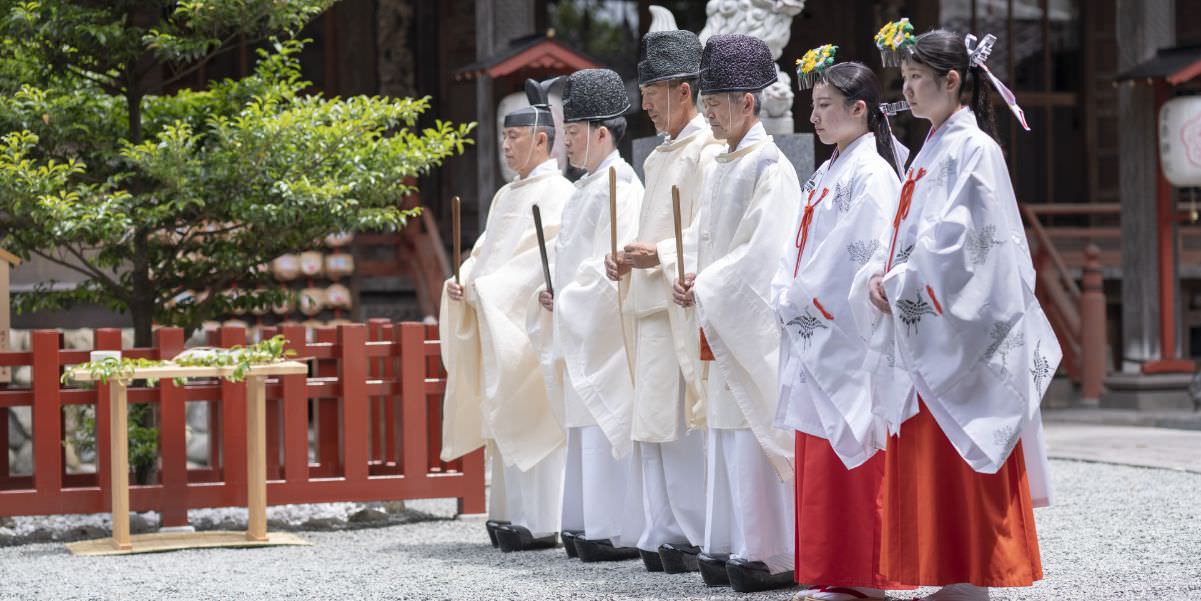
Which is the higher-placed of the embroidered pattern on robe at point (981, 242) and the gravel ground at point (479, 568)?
the embroidered pattern on robe at point (981, 242)

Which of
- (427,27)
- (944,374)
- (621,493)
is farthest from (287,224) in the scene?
(427,27)

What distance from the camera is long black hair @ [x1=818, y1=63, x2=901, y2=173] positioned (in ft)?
15.9

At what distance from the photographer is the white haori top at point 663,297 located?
18.2 feet

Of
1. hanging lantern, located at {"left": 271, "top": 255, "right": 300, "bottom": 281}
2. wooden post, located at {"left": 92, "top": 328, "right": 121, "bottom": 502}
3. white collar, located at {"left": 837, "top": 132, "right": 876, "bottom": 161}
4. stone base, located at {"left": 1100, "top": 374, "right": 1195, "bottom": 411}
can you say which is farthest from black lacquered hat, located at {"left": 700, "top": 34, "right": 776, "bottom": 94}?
stone base, located at {"left": 1100, "top": 374, "right": 1195, "bottom": 411}

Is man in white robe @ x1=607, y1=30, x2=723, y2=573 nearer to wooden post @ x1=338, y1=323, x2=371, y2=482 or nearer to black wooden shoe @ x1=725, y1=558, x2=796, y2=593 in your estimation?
black wooden shoe @ x1=725, y1=558, x2=796, y2=593

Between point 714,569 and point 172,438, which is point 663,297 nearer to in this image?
point 714,569

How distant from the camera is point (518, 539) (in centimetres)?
653

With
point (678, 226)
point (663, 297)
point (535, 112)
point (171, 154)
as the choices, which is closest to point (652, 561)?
point (663, 297)

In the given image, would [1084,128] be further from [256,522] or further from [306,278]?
[256,522]

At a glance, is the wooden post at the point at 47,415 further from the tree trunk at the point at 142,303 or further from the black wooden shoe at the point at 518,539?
the black wooden shoe at the point at 518,539

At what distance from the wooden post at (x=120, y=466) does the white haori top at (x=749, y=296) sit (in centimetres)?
262

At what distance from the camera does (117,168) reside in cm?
784

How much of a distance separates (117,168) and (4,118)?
1.96ft

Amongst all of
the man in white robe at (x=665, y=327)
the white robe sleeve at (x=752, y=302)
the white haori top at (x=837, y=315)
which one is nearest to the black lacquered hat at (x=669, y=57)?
the man in white robe at (x=665, y=327)
